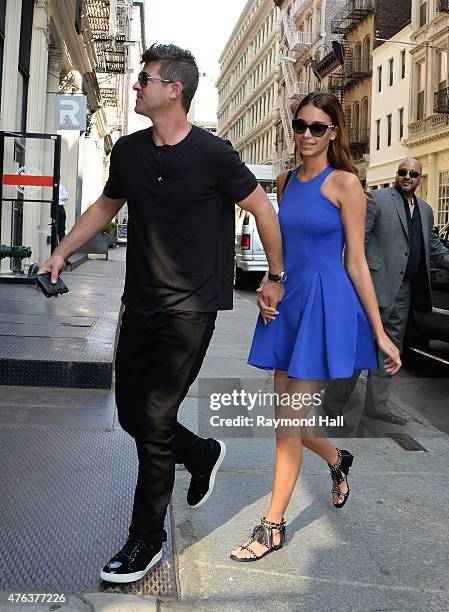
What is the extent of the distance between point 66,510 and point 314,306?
1458 mm

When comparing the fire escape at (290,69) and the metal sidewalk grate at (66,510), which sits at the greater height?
the fire escape at (290,69)

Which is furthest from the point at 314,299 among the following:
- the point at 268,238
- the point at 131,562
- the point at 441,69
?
the point at 441,69

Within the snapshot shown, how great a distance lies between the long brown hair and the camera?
346cm

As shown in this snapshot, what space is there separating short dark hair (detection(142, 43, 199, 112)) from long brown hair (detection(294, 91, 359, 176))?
0.61 m

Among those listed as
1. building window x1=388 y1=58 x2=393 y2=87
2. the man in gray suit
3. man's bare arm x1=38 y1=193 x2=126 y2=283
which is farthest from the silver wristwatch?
building window x1=388 y1=58 x2=393 y2=87

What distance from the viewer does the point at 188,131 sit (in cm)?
308

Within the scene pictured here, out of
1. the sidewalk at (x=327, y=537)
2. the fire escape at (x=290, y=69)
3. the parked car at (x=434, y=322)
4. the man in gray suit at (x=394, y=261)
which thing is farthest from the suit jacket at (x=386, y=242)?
the fire escape at (x=290, y=69)

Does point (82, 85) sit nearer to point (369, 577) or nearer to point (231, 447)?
point (231, 447)

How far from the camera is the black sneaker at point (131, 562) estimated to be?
9.65 feet

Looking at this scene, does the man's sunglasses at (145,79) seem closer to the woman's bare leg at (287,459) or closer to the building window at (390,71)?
the woman's bare leg at (287,459)

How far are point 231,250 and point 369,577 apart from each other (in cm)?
141

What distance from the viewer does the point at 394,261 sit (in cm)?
580

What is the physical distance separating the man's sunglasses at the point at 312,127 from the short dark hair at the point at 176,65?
0.58 metres

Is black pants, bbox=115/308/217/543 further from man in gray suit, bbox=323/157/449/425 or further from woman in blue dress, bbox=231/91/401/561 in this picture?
man in gray suit, bbox=323/157/449/425
